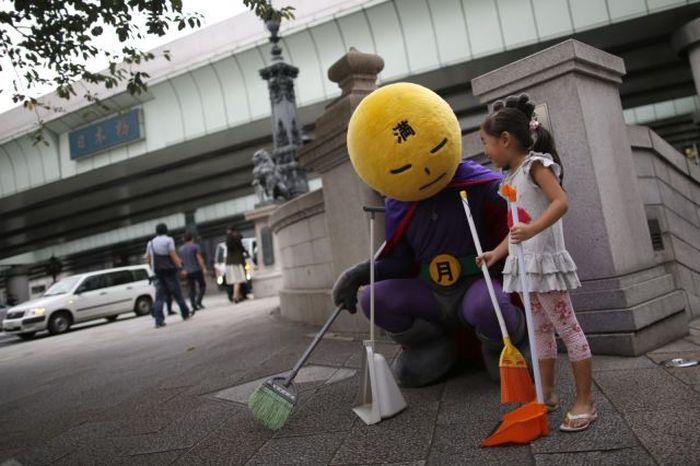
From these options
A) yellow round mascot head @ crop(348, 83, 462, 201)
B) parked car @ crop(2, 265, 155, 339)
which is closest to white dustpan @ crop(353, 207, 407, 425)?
yellow round mascot head @ crop(348, 83, 462, 201)

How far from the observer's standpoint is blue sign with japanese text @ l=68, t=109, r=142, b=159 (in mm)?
22047

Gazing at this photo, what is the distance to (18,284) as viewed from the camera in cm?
3750

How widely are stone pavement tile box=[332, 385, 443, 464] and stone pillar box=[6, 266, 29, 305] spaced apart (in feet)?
140

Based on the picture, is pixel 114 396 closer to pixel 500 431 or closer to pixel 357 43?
pixel 500 431

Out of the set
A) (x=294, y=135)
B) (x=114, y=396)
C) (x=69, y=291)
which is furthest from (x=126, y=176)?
(x=114, y=396)

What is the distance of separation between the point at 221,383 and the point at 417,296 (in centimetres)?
201

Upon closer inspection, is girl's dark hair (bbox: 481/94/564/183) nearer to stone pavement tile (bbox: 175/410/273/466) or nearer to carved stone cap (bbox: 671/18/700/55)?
stone pavement tile (bbox: 175/410/273/466)

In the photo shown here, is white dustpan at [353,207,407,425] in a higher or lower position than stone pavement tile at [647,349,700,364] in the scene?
higher

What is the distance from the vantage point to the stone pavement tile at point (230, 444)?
2309mm

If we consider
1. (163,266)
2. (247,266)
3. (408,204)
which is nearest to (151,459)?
(408,204)

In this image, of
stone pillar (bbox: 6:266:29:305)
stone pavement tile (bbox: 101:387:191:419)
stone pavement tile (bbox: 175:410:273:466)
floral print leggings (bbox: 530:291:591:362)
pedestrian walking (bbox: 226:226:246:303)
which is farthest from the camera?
stone pillar (bbox: 6:266:29:305)

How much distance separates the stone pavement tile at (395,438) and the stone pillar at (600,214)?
4.50ft

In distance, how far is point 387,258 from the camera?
3016 mm

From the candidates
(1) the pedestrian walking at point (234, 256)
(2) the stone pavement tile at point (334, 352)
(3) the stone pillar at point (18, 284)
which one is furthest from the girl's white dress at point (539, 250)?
(3) the stone pillar at point (18, 284)
